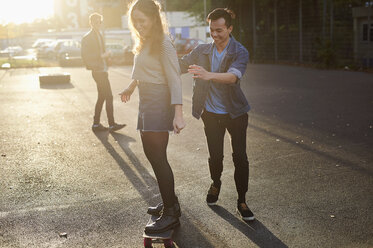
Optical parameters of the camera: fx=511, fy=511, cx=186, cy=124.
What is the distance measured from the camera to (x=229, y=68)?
14.8 feet

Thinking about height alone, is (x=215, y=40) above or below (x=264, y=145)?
above

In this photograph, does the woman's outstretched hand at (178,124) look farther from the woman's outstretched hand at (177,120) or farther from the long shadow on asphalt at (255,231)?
the long shadow on asphalt at (255,231)

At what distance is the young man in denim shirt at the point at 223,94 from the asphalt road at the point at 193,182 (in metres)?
0.51

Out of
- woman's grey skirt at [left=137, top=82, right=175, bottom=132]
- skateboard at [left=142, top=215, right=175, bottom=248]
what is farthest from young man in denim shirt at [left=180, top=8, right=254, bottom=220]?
skateboard at [left=142, top=215, right=175, bottom=248]

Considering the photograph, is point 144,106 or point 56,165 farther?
point 56,165

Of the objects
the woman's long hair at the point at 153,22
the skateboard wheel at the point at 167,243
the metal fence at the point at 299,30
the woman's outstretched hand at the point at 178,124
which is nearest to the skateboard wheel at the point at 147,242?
the skateboard wheel at the point at 167,243

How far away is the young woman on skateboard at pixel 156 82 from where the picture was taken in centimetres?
385

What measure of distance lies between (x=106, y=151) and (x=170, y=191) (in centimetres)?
354

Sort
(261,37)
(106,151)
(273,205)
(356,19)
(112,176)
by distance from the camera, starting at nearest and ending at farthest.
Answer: (273,205) < (112,176) < (106,151) < (356,19) < (261,37)

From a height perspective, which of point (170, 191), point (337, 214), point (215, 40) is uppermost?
point (215, 40)

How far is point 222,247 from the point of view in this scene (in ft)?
13.2

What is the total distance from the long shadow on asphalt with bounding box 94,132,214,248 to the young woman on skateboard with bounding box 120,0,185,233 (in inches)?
10.7

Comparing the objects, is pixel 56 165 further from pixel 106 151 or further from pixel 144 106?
pixel 144 106

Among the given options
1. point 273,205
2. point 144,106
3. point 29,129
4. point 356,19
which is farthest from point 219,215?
point 356,19
